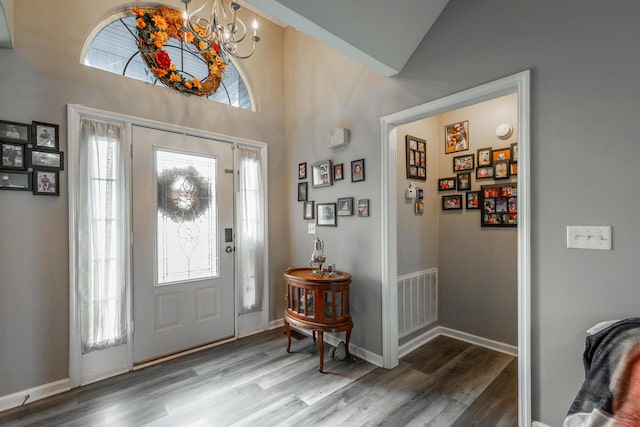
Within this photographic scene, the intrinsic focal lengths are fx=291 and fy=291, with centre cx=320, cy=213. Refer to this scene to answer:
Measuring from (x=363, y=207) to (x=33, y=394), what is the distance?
116 inches

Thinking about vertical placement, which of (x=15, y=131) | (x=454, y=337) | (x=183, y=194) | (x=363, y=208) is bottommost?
(x=454, y=337)

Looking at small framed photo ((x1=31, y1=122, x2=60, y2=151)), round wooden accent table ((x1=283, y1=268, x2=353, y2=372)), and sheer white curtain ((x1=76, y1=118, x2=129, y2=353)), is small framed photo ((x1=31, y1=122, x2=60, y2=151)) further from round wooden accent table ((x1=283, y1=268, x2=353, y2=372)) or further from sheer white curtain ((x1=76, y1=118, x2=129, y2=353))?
round wooden accent table ((x1=283, y1=268, x2=353, y2=372))

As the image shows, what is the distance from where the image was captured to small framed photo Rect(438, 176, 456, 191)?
320 centimetres

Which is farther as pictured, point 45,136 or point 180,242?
point 180,242

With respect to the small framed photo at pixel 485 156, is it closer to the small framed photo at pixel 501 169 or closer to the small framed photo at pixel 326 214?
the small framed photo at pixel 501 169

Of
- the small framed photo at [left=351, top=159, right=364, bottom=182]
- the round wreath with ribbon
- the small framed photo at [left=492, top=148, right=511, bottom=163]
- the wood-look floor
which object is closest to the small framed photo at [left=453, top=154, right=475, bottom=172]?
the small framed photo at [left=492, top=148, right=511, bottom=163]

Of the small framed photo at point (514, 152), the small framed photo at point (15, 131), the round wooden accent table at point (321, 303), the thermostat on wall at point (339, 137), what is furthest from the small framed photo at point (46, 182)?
the small framed photo at point (514, 152)

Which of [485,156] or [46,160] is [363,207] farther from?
[46,160]

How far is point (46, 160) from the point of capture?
87.3 inches

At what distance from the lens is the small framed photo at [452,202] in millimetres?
3170

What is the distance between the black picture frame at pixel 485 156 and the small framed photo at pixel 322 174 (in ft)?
5.05

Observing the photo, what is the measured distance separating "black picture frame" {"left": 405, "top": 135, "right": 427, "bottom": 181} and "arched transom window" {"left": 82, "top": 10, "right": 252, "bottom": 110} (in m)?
2.31

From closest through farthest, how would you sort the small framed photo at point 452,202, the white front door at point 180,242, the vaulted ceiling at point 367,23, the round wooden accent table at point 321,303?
1. the vaulted ceiling at point 367,23
2. the round wooden accent table at point 321,303
3. the white front door at point 180,242
4. the small framed photo at point 452,202

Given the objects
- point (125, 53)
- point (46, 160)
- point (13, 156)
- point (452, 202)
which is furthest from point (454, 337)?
point (125, 53)
